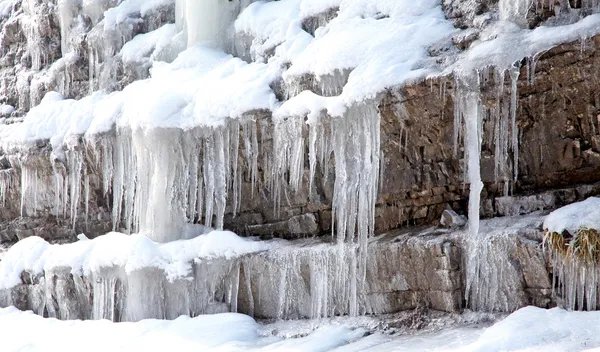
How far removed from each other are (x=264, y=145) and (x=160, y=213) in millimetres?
1954

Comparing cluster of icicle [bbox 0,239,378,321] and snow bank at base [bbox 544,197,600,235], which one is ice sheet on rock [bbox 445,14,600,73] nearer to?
snow bank at base [bbox 544,197,600,235]

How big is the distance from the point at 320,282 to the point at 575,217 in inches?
126

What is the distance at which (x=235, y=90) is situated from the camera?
10516 millimetres

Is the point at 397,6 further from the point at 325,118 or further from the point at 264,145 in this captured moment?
the point at 264,145

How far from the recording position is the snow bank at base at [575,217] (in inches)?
285

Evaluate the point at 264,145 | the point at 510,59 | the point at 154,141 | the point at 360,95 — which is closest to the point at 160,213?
the point at 154,141

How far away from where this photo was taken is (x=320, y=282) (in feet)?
30.6

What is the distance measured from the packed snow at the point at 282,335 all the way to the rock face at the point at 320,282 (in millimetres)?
305

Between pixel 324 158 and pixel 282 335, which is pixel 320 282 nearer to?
pixel 282 335

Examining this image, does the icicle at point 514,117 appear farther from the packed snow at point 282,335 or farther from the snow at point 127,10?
the snow at point 127,10

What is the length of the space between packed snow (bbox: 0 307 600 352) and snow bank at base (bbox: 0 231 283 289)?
760mm

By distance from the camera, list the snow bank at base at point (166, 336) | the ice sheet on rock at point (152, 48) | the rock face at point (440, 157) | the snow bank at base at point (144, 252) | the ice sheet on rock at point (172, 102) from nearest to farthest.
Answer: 1. the rock face at point (440, 157)
2. the snow bank at base at point (166, 336)
3. the snow bank at base at point (144, 252)
4. the ice sheet on rock at point (172, 102)
5. the ice sheet on rock at point (152, 48)

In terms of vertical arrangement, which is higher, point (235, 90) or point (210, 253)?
point (235, 90)

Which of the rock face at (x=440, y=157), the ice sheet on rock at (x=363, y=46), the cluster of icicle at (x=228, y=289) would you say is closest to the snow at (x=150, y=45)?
the rock face at (x=440, y=157)
